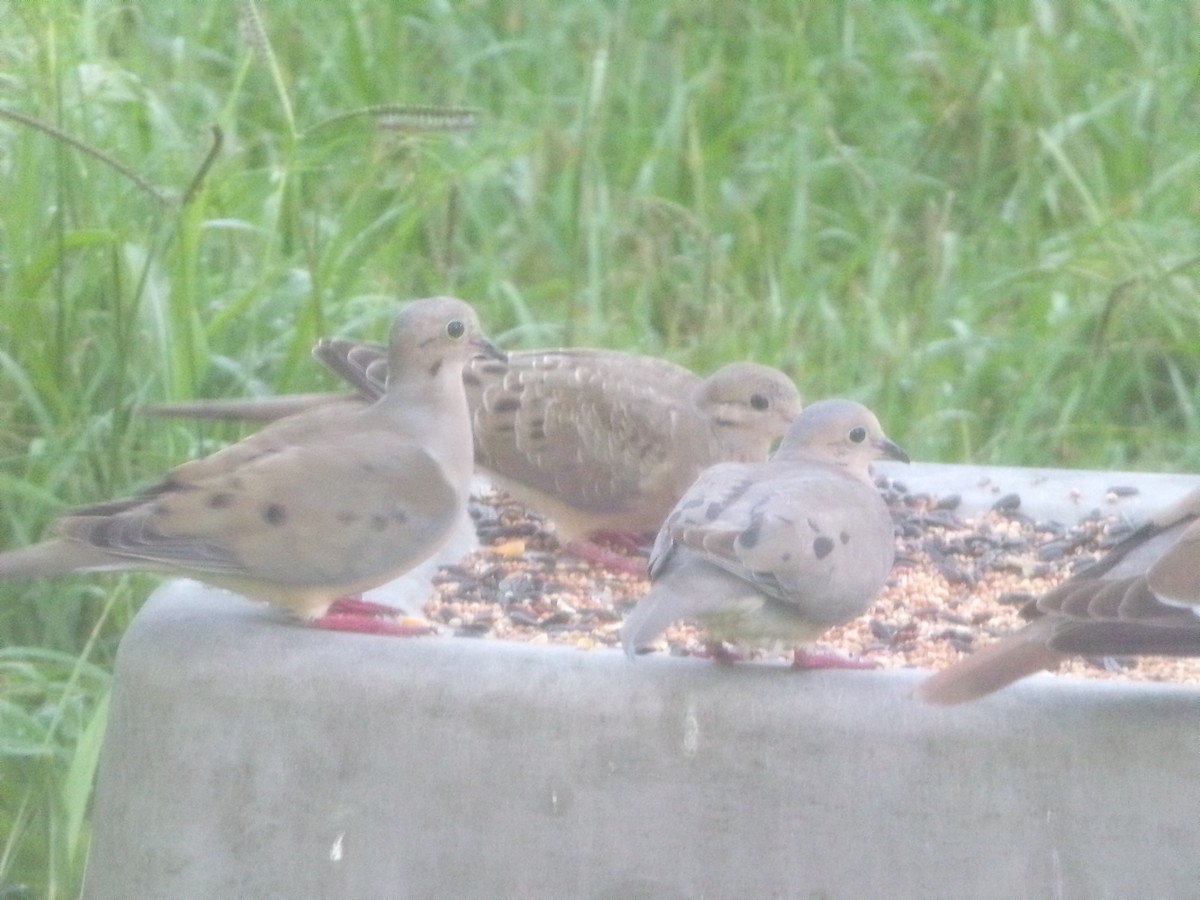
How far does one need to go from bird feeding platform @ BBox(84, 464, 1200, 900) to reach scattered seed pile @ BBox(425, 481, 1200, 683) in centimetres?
30

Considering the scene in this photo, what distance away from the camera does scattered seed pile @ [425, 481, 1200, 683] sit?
334 centimetres

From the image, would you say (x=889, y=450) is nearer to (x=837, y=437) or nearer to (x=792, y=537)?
(x=837, y=437)

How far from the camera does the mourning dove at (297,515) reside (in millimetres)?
3119

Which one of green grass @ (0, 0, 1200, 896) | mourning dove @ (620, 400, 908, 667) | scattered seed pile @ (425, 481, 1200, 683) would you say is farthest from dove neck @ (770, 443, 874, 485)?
green grass @ (0, 0, 1200, 896)

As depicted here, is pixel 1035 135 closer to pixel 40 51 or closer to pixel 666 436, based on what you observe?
pixel 666 436

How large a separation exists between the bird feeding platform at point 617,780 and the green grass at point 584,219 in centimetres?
82

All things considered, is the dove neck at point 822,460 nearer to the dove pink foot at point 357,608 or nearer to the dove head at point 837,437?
the dove head at point 837,437

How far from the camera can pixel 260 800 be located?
283 cm

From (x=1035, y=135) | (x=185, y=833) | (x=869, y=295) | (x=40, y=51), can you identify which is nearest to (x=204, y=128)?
(x=40, y=51)

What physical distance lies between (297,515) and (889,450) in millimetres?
949

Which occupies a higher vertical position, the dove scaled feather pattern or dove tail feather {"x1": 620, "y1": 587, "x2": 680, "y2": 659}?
dove tail feather {"x1": 620, "y1": 587, "x2": 680, "y2": 659}

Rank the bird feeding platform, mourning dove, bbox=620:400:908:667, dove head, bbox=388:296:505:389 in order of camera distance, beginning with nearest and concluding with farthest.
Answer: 1. the bird feeding platform
2. mourning dove, bbox=620:400:908:667
3. dove head, bbox=388:296:505:389

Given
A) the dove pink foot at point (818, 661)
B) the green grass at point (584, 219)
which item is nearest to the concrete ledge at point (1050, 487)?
the green grass at point (584, 219)

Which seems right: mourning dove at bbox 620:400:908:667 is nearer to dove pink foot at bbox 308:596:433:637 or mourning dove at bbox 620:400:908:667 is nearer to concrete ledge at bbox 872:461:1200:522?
dove pink foot at bbox 308:596:433:637
